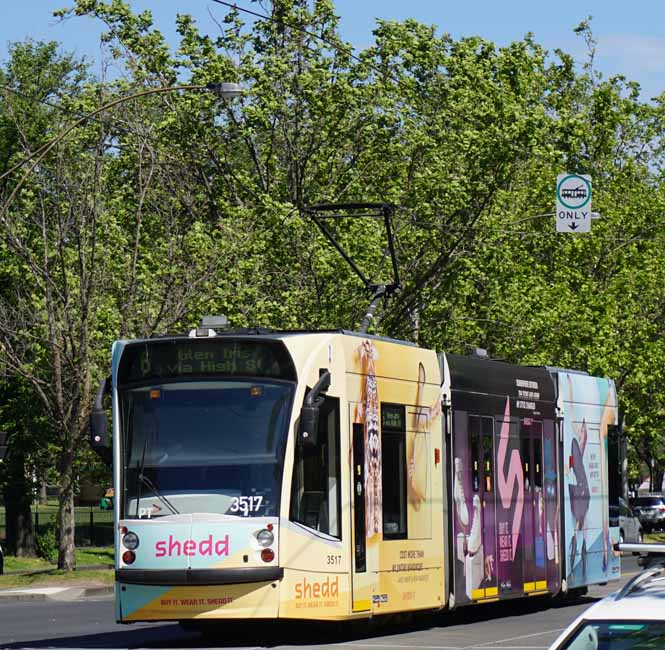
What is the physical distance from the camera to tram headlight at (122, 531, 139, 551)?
51.9 feet

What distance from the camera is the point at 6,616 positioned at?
23.6m

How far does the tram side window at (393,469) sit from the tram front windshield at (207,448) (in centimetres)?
200

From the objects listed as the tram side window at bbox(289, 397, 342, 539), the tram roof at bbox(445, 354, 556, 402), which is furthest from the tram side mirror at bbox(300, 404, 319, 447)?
the tram roof at bbox(445, 354, 556, 402)

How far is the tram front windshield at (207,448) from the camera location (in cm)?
1567

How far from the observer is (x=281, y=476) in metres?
15.7

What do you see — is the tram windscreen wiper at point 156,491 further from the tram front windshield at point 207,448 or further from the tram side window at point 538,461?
the tram side window at point 538,461

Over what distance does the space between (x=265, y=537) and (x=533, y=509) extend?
262 inches

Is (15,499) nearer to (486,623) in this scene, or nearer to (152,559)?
(486,623)

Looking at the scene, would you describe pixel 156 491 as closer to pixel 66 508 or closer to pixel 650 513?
pixel 66 508

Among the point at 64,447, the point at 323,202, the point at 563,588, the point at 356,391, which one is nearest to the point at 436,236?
the point at 323,202

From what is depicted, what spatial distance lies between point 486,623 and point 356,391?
4943 mm

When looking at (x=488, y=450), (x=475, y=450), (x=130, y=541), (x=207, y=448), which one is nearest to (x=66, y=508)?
(x=488, y=450)

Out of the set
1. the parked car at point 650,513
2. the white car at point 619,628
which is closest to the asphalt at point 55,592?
the white car at point 619,628

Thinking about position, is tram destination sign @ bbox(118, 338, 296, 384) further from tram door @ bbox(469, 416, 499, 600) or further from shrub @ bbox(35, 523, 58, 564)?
shrub @ bbox(35, 523, 58, 564)
